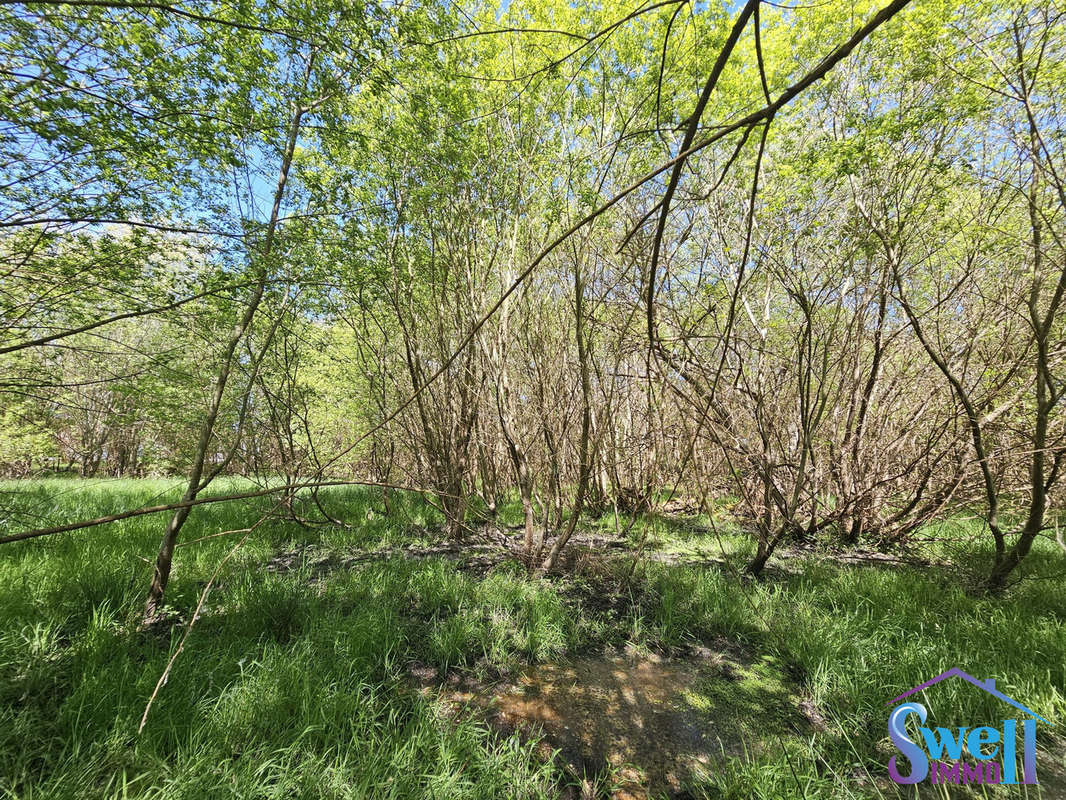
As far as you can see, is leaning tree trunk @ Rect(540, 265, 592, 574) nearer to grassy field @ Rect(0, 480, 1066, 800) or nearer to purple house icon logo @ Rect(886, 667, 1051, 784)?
grassy field @ Rect(0, 480, 1066, 800)

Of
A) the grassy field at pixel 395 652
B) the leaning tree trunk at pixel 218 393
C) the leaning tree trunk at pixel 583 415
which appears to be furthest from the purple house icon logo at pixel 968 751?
the leaning tree trunk at pixel 218 393

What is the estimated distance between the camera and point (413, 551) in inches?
179

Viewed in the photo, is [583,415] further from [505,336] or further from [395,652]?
[395,652]

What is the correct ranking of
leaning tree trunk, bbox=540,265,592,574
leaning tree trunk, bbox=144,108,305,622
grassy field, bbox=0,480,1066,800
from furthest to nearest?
leaning tree trunk, bbox=540,265,592,574 → leaning tree trunk, bbox=144,108,305,622 → grassy field, bbox=0,480,1066,800

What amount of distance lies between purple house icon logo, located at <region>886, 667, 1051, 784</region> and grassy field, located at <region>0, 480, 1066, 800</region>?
0.11 m

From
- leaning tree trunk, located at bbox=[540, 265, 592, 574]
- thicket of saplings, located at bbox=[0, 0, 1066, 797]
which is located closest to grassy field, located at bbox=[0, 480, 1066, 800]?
thicket of saplings, located at bbox=[0, 0, 1066, 797]

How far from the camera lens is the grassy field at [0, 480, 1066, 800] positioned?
5.48 ft

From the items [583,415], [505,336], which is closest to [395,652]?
[583,415]

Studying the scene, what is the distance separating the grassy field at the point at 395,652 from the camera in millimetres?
1670

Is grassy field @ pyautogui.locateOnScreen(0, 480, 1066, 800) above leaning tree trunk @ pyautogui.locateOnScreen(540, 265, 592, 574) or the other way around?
the other way around

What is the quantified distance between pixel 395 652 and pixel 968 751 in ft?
9.78

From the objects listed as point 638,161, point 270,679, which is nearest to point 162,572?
point 270,679

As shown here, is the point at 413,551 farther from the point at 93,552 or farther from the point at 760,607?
the point at 760,607

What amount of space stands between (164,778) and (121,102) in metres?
3.17
